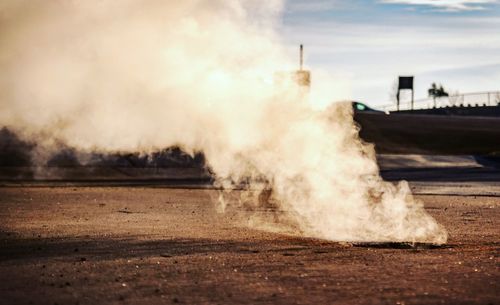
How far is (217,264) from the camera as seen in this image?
12680mm

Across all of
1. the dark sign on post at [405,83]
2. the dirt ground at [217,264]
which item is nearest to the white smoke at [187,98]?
the dirt ground at [217,264]

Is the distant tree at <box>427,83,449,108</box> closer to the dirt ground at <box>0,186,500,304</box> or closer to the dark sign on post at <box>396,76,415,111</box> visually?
the dark sign on post at <box>396,76,415,111</box>

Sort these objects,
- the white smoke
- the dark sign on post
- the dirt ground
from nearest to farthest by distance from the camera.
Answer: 1. the dirt ground
2. the white smoke
3. the dark sign on post

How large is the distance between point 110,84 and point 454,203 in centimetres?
1050

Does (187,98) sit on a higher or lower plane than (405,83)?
lower

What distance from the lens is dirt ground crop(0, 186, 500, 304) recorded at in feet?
33.4

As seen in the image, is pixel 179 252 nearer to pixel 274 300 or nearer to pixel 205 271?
pixel 205 271

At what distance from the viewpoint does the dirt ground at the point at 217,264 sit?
1020cm

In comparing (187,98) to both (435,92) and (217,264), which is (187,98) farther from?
(435,92)

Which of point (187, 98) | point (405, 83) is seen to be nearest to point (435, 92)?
point (405, 83)

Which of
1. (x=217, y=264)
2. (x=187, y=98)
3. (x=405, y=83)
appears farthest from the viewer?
(x=405, y=83)

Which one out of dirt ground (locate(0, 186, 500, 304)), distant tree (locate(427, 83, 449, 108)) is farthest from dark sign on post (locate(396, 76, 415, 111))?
dirt ground (locate(0, 186, 500, 304))

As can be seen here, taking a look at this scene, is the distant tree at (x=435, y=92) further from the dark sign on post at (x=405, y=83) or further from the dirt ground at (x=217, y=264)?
the dirt ground at (x=217, y=264)

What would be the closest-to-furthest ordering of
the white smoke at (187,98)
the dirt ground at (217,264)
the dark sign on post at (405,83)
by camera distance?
the dirt ground at (217,264) < the white smoke at (187,98) < the dark sign on post at (405,83)
